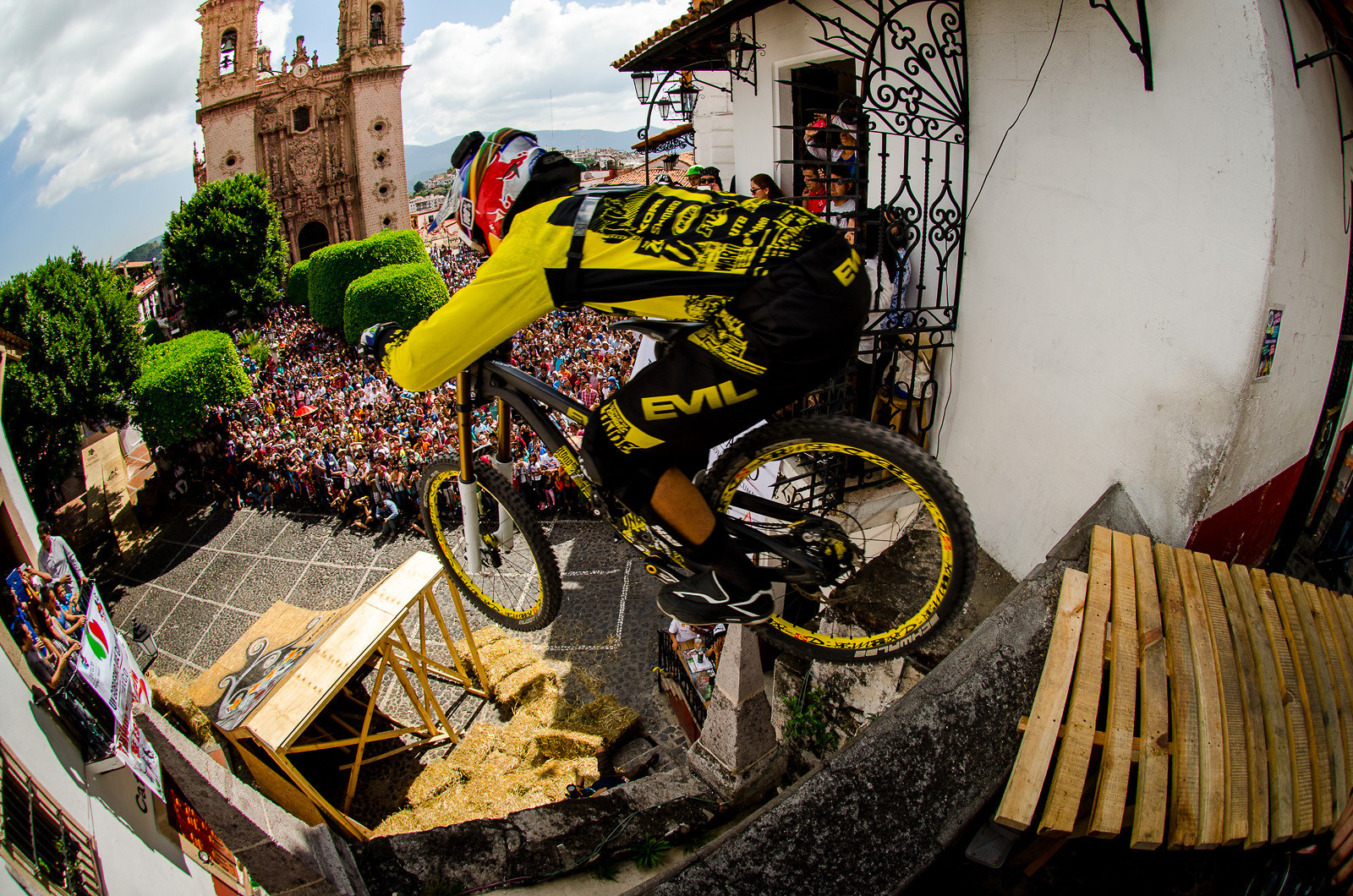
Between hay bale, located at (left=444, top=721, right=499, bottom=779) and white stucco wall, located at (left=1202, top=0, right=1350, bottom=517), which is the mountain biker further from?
hay bale, located at (left=444, top=721, right=499, bottom=779)

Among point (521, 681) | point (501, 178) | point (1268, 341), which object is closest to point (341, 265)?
point (521, 681)

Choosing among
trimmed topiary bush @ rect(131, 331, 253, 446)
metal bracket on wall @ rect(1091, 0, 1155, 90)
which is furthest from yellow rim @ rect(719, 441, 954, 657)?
trimmed topiary bush @ rect(131, 331, 253, 446)

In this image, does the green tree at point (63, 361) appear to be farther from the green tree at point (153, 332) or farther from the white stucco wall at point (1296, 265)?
the white stucco wall at point (1296, 265)

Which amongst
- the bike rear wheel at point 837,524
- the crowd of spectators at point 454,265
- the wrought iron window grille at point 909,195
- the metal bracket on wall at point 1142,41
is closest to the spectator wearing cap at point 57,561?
the bike rear wheel at point 837,524

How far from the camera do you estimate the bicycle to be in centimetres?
249

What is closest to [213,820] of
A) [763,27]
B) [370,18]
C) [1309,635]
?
[1309,635]

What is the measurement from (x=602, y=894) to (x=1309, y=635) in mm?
4038

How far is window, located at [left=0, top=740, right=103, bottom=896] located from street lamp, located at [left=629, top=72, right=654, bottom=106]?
1028 centimetres

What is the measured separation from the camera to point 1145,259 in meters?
3.62

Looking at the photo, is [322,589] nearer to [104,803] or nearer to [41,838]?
[104,803]

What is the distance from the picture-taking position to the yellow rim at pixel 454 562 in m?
3.77

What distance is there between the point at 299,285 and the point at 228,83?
15904 mm

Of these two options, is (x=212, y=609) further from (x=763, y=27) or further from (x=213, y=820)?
(x=763, y=27)

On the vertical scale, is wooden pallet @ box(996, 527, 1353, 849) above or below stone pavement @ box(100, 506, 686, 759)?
above
